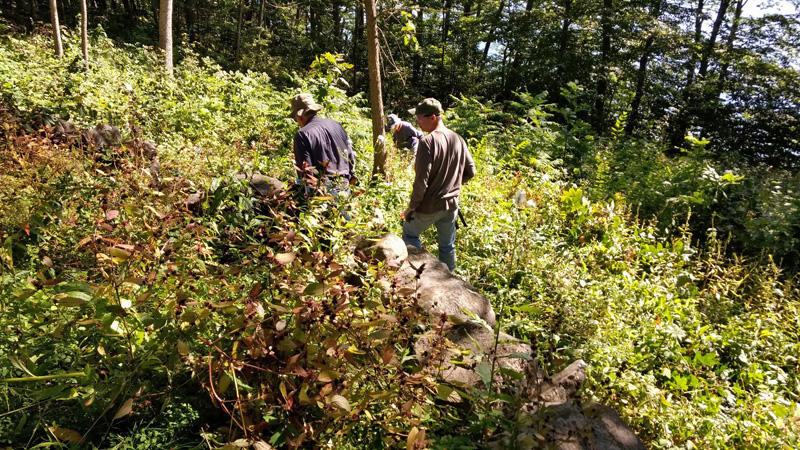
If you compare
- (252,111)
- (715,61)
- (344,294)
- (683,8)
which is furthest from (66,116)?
(683,8)

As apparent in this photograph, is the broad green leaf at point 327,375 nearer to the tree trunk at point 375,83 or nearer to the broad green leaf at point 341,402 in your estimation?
the broad green leaf at point 341,402

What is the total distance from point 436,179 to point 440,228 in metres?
0.60

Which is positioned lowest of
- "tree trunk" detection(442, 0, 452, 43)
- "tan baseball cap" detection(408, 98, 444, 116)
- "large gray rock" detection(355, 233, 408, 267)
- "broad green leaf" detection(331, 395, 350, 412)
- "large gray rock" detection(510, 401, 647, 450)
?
"large gray rock" detection(510, 401, 647, 450)

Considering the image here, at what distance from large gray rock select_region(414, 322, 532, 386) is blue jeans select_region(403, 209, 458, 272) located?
62.9 inches

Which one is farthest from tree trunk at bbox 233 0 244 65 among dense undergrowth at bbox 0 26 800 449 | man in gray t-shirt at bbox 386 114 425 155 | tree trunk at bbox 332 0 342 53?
man in gray t-shirt at bbox 386 114 425 155

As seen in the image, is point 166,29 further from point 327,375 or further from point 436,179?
point 327,375

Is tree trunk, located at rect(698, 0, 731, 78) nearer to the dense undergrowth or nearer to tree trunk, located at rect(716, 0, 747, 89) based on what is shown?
tree trunk, located at rect(716, 0, 747, 89)

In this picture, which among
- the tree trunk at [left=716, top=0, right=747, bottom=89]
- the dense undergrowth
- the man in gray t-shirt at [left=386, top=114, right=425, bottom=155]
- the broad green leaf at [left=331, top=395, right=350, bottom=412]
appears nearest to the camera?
the broad green leaf at [left=331, top=395, right=350, bottom=412]

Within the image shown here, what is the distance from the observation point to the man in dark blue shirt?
4371mm

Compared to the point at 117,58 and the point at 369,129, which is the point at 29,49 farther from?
the point at 369,129

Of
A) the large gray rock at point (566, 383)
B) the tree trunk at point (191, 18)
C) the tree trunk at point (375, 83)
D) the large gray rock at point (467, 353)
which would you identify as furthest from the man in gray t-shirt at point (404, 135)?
the tree trunk at point (191, 18)

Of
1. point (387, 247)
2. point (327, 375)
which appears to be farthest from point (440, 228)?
point (327, 375)

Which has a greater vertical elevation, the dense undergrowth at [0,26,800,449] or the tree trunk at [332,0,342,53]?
the tree trunk at [332,0,342,53]

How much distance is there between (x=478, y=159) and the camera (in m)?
8.27
